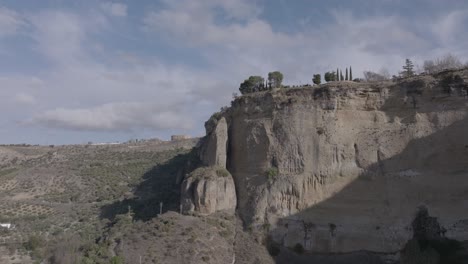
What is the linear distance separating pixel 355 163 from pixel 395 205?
324 cm

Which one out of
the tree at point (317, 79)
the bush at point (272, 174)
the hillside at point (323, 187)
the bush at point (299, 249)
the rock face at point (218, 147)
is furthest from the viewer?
the tree at point (317, 79)

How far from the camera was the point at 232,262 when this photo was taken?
2675cm

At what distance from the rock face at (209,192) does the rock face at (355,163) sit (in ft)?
1.48

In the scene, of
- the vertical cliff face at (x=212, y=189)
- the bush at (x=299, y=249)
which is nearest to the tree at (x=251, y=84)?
the vertical cliff face at (x=212, y=189)

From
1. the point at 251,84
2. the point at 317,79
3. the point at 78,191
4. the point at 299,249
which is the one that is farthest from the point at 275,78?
the point at 78,191

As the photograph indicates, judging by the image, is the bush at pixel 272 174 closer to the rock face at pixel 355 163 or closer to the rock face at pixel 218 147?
the rock face at pixel 355 163

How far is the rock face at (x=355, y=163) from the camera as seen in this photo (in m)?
26.0

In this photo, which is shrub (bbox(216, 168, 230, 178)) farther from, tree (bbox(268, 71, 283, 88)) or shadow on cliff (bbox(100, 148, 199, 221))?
tree (bbox(268, 71, 283, 88))

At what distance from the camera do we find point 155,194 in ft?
153

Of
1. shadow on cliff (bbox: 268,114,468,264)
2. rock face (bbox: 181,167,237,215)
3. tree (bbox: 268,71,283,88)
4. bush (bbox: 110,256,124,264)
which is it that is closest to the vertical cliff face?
rock face (bbox: 181,167,237,215)

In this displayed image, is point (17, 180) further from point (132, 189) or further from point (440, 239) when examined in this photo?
point (440, 239)

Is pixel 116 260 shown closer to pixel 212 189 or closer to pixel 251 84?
pixel 212 189

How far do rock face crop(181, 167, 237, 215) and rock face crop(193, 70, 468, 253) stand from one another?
1.48 ft

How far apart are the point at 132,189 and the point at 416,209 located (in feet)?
107
